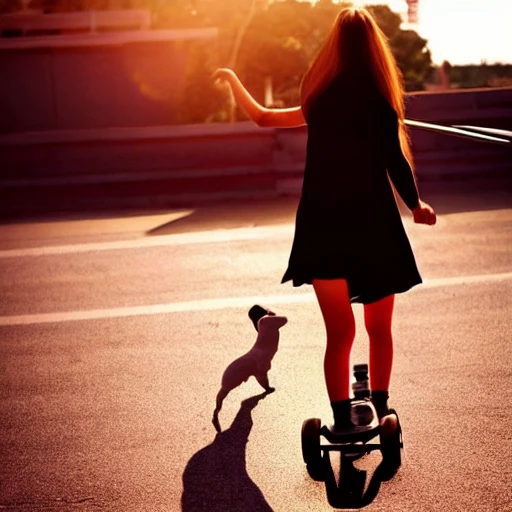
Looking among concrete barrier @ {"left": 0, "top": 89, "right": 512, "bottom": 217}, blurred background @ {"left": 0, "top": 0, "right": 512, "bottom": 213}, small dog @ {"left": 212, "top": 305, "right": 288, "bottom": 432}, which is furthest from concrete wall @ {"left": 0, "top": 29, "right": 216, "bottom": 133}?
small dog @ {"left": 212, "top": 305, "right": 288, "bottom": 432}

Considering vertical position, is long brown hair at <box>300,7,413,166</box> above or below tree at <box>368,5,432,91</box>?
above

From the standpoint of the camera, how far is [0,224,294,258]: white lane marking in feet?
33.0

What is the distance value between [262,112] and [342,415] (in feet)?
4.81

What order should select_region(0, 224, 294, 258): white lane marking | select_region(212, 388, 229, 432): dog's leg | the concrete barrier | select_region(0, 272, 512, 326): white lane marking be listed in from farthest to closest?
the concrete barrier, select_region(0, 224, 294, 258): white lane marking, select_region(0, 272, 512, 326): white lane marking, select_region(212, 388, 229, 432): dog's leg

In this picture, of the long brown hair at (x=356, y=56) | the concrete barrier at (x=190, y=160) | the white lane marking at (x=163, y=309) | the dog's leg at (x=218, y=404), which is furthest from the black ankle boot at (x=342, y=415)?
the concrete barrier at (x=190, y=160)

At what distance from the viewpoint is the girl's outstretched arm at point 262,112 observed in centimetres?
441

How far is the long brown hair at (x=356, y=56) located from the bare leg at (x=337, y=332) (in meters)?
0.80

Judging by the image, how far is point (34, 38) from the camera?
2317cm

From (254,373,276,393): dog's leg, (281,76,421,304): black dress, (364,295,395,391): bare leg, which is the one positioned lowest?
(254,373,276,393): dog's leg

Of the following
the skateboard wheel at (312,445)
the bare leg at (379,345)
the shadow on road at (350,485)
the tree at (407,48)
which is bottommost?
the tree at (407,48)

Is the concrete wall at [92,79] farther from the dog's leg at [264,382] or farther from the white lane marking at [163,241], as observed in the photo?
the dog's leg at [264,382]

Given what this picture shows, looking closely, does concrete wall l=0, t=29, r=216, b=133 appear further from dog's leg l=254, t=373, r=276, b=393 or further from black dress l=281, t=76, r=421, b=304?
black dress l=281, t=76, r=421, b=304

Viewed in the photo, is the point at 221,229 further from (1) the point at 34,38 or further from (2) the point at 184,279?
(1) the point at 34,38

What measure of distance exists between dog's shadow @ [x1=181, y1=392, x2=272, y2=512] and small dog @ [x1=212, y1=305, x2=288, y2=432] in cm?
20
